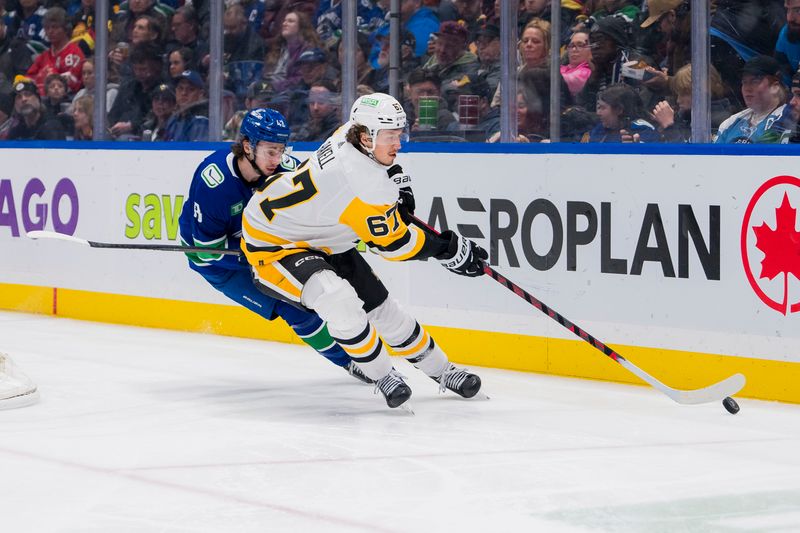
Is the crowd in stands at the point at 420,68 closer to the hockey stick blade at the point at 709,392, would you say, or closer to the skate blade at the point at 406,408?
the hockey stick blade at the point at 709,392

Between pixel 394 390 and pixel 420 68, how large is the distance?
218 centimetres

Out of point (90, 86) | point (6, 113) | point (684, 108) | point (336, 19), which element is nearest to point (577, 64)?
point (684, 108)

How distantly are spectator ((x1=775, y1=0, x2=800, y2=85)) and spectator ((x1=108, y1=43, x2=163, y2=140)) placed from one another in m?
3.64

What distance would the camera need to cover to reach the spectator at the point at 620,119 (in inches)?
212

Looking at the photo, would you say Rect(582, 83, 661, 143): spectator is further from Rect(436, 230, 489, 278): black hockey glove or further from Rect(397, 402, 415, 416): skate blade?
Rect(397, 402, 415, 416): skate blade

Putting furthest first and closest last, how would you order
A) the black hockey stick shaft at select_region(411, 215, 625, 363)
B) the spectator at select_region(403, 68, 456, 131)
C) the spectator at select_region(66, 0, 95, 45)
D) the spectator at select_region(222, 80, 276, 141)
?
1. the spectator at select_region(66, 0, 95, 45)
2. the spectator at select_region(222, 80, 276, 141)
3. the spectator at select_region(403, 68, 456, 131)
4. the black hockey stick shaft at select_region(411, 215, 625, 363)

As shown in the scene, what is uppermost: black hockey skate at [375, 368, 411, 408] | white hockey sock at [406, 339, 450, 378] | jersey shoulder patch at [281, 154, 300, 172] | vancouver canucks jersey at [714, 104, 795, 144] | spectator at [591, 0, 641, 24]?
spectator at [591, 0, 641, 24]

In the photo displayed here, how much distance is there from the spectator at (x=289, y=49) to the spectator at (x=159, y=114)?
71cm

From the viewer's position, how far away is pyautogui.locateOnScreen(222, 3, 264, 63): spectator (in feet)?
22.8

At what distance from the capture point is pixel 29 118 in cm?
809

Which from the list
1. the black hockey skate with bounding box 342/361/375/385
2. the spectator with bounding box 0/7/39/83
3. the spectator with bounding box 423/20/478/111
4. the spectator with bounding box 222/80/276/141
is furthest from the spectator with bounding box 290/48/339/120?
the spectator with bounding box 0/7/39/83

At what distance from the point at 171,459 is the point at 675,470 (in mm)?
1381

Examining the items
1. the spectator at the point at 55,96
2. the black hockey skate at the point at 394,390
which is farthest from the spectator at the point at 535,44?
the spectator at the point at 55,96

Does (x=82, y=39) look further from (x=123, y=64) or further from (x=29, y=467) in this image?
(x=29, y=467)
